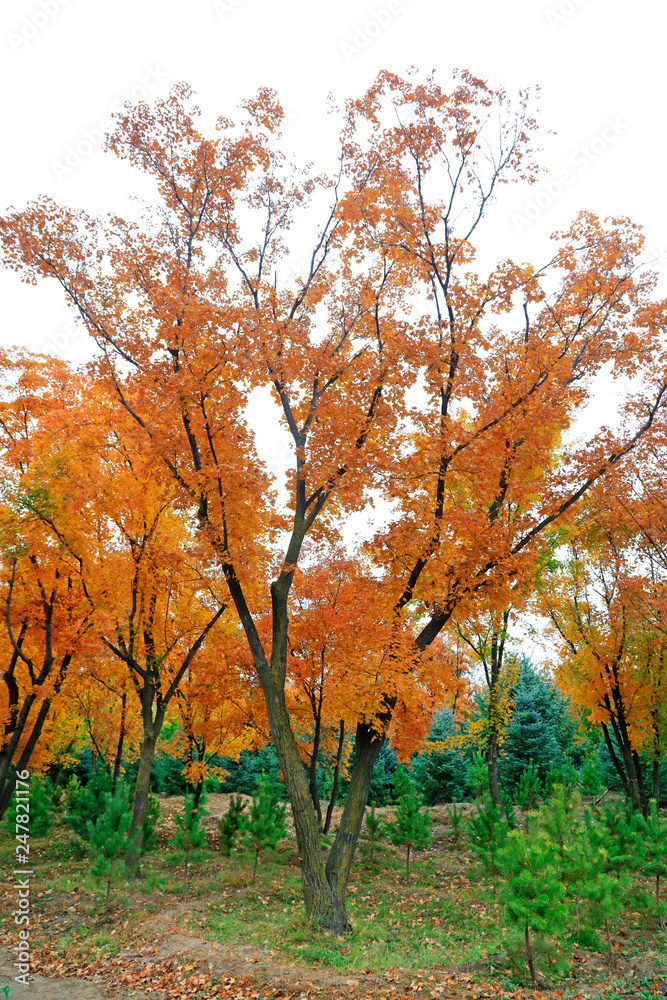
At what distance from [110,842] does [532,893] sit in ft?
23.6

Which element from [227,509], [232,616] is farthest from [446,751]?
[227,509]

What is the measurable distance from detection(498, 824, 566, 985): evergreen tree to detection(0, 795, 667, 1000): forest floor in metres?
0.48

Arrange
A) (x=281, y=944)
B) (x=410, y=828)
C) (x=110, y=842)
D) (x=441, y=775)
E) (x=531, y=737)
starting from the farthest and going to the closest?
(x=441, y=775) → (x=531, y=737) → (x=410, y=828) → (x=110, y=842) → (x=281, y=944)

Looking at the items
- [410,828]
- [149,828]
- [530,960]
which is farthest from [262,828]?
[530,960]

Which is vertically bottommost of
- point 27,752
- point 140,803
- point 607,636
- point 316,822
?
point 140,803

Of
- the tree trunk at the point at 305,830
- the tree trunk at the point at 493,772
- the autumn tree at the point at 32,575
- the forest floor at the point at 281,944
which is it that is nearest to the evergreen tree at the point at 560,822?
the forest floor at the point at 281,944

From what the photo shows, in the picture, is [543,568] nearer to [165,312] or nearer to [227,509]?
[227,509]

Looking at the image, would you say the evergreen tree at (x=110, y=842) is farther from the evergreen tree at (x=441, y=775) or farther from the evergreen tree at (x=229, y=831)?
the evergreen tree at (x=441, y=775)

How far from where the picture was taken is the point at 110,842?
951 cm

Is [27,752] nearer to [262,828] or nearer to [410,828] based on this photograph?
[262,828]

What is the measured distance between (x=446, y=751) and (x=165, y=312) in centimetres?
1821

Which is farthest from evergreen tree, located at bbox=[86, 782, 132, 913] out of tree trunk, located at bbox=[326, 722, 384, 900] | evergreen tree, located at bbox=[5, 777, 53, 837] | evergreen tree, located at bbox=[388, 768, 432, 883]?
evergreen tree, located at bbox=[5, 777, 53, 837]

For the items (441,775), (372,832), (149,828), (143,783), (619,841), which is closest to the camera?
(619,841)

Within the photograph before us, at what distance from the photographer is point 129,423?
1098cm
